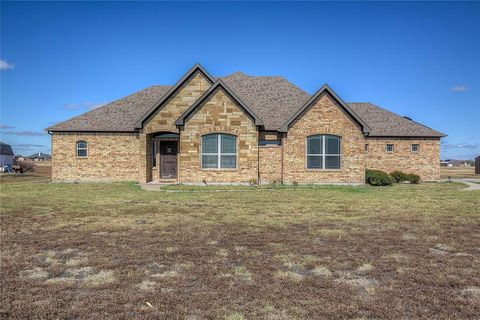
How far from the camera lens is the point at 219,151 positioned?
22.5 metres

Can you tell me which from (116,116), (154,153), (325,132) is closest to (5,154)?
(116,116)

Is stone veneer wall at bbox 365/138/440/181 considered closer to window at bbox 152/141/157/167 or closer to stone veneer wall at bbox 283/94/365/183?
stone veneer wall at bbox 283/94/365/183

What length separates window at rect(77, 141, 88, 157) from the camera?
83.9ft

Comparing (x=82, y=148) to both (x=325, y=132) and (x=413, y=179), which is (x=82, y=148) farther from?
(x=413, y=179)

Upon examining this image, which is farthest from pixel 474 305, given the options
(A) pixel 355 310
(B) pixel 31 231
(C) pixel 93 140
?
(C) pixel 93 140

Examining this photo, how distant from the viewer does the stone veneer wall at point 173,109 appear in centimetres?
2302

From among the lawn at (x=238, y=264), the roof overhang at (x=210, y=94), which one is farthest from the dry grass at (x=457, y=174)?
the lawn at (x=238, y=264)

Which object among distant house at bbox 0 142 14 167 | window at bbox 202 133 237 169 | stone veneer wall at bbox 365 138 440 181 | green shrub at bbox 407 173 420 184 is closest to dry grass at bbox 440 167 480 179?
stone veneer wall at bbox 365 138 440 181

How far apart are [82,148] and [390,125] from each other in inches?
929

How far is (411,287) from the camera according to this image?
512 cm

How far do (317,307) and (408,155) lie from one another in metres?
27.5

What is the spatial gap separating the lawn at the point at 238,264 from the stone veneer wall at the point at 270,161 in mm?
11272

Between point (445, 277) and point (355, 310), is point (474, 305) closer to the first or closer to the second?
point (445, 277)

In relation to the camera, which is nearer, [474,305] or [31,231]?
[474,305]
